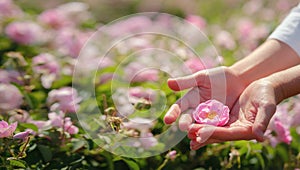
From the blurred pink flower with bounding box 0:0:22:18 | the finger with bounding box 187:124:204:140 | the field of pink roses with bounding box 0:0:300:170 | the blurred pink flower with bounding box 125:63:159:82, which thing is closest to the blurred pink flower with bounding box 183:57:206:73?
the field of pink roses with bounding box 0:0:300:170

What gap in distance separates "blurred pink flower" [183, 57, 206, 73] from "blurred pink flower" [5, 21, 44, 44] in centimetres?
84

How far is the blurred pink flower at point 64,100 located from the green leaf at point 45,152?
0.19 meters

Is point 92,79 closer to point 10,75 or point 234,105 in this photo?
point 10,75

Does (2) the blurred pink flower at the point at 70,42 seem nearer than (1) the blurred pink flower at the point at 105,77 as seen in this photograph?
No

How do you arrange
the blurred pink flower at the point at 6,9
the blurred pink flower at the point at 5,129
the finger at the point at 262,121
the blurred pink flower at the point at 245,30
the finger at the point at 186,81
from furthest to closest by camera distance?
the blurred pink flower at the point at 245,30, the blurred pink flower at the point at 6,9, the finger at the point at 186,81, the blurred pink flower at the point at 5,129, the finger at the point at 262,121

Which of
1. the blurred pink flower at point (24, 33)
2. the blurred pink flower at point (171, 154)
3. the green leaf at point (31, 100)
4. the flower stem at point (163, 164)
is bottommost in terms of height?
the flower stem at point (163, 164)

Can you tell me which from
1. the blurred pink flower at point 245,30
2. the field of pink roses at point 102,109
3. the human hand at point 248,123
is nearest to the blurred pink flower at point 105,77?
the field of pink roses at point 102,109

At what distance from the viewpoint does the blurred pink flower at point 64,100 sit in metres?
1.74

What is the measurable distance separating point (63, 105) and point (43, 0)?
3316 millimetres

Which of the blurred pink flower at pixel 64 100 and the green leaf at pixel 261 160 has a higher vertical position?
the blurred pink flower at pixel 64 100

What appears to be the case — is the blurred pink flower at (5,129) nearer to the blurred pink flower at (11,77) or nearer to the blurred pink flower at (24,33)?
the blurred pink flower at (11,77)

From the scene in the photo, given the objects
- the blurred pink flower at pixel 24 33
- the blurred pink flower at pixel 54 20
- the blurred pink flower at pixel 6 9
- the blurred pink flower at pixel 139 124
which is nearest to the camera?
the blurred pink flower at pixel 139 124

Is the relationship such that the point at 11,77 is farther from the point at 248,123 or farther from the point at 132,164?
the point at 248,123

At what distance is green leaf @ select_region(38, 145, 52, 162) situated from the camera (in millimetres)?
1536
